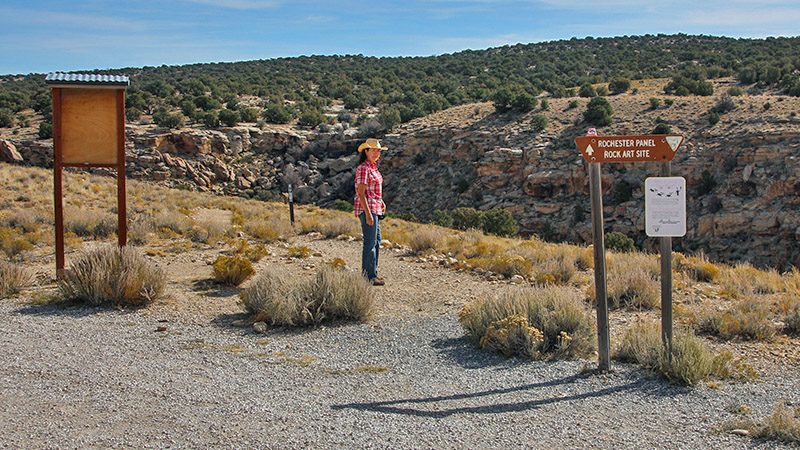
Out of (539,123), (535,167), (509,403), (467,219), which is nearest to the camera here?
(509,403)

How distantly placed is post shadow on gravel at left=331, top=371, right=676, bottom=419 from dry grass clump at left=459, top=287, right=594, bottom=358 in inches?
27.5

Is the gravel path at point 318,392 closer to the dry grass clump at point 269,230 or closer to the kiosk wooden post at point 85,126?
the kiosk wooden post at point 85,126

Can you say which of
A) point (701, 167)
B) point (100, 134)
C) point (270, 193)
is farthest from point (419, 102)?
point (100, 134)

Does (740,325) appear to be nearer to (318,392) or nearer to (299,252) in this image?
(318,392)

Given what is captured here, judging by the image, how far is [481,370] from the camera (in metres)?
6.79

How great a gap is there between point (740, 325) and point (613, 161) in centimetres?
314

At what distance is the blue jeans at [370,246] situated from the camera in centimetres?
1011

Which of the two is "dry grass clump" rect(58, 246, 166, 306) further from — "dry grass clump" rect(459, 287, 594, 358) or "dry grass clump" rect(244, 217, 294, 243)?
"dry grass clump" rect(244, 217, 294, 243)

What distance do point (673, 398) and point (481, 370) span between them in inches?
67.0

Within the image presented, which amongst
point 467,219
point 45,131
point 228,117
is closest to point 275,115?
point 228,117

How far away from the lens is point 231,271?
10.4 metres

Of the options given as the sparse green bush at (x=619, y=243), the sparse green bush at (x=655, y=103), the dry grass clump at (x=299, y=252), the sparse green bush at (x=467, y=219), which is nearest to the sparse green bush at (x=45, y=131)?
the sparse green bush at (x=467, y=219)

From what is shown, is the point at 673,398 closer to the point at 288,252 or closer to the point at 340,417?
the point at 340,417

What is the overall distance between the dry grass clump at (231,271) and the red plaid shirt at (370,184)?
186cm
